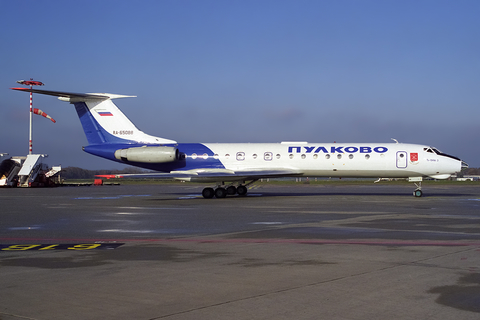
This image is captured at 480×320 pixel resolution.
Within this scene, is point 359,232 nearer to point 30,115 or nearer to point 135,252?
point 135,252

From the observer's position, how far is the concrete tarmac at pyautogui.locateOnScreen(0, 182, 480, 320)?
502 cm

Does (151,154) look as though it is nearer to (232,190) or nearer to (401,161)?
(232,190)

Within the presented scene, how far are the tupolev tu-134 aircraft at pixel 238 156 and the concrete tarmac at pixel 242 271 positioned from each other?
13.8m

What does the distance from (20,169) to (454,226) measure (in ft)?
155

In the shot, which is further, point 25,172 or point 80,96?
point 25,172

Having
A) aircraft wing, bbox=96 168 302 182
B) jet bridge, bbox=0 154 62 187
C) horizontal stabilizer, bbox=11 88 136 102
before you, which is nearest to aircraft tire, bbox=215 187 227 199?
aircraft wing, bbox=96 168 302 182

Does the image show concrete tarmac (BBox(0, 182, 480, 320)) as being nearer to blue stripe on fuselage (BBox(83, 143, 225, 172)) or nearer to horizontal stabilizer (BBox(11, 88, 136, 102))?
blue stripe on fuselage (BBox(83, 143, 225, 172))

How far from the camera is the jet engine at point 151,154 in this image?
90.5 feet

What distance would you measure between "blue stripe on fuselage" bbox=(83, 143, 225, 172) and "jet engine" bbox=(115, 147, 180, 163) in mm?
767

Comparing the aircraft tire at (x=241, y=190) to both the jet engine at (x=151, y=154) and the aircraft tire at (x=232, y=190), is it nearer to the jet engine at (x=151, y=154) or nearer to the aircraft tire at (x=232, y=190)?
the aircraft tire at (x=232, y=190)

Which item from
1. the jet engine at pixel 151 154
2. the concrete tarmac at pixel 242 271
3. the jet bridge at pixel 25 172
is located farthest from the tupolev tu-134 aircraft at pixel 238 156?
the jet bridge at pixel 25 172

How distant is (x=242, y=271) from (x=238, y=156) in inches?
856

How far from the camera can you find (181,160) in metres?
28.9

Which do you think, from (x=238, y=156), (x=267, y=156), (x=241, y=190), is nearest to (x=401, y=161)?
(x=267, y=156)
